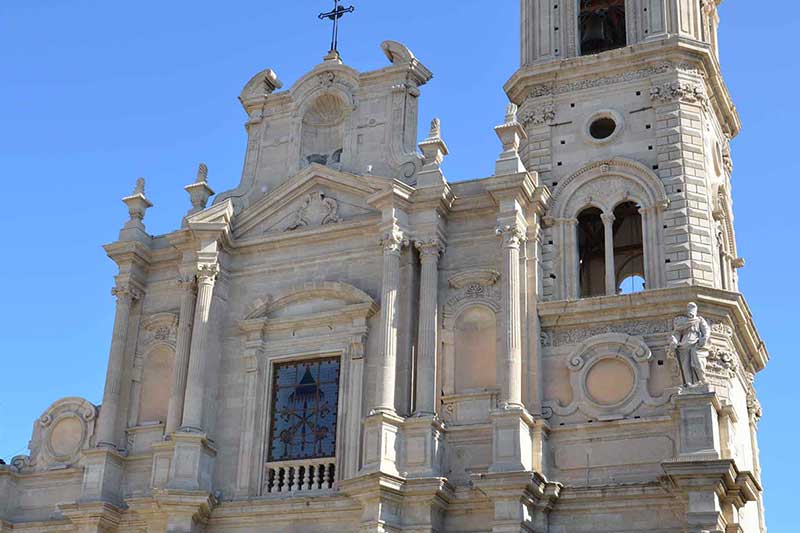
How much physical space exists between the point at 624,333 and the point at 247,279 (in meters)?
8.52

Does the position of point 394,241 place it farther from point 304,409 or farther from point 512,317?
point 304,409

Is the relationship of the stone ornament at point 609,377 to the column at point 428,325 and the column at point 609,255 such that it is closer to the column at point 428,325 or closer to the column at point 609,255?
the column at point 609,255

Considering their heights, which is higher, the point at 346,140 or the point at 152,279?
the point at 346,140

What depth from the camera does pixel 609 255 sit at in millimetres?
25781

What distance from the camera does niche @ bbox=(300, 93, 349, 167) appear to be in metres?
29.1

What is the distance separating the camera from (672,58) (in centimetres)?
2720

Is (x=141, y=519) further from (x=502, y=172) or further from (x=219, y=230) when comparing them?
(x=502, y=172)

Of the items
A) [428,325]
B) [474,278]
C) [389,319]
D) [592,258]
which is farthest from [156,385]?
[592,258]

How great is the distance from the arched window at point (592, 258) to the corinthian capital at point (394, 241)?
4.66m

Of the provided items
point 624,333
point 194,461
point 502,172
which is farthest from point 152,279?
point 624,333

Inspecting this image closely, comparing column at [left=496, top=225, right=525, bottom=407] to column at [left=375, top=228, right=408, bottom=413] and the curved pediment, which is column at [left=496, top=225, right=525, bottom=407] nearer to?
column at [left=375, top=228, right=408, bottom=413]

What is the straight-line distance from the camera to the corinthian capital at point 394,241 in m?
25.7

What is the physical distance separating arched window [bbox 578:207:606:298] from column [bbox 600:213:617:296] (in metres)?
2.11

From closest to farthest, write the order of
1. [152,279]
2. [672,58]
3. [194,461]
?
1. [194,461]
2. [672,58]
3. [152,279]
